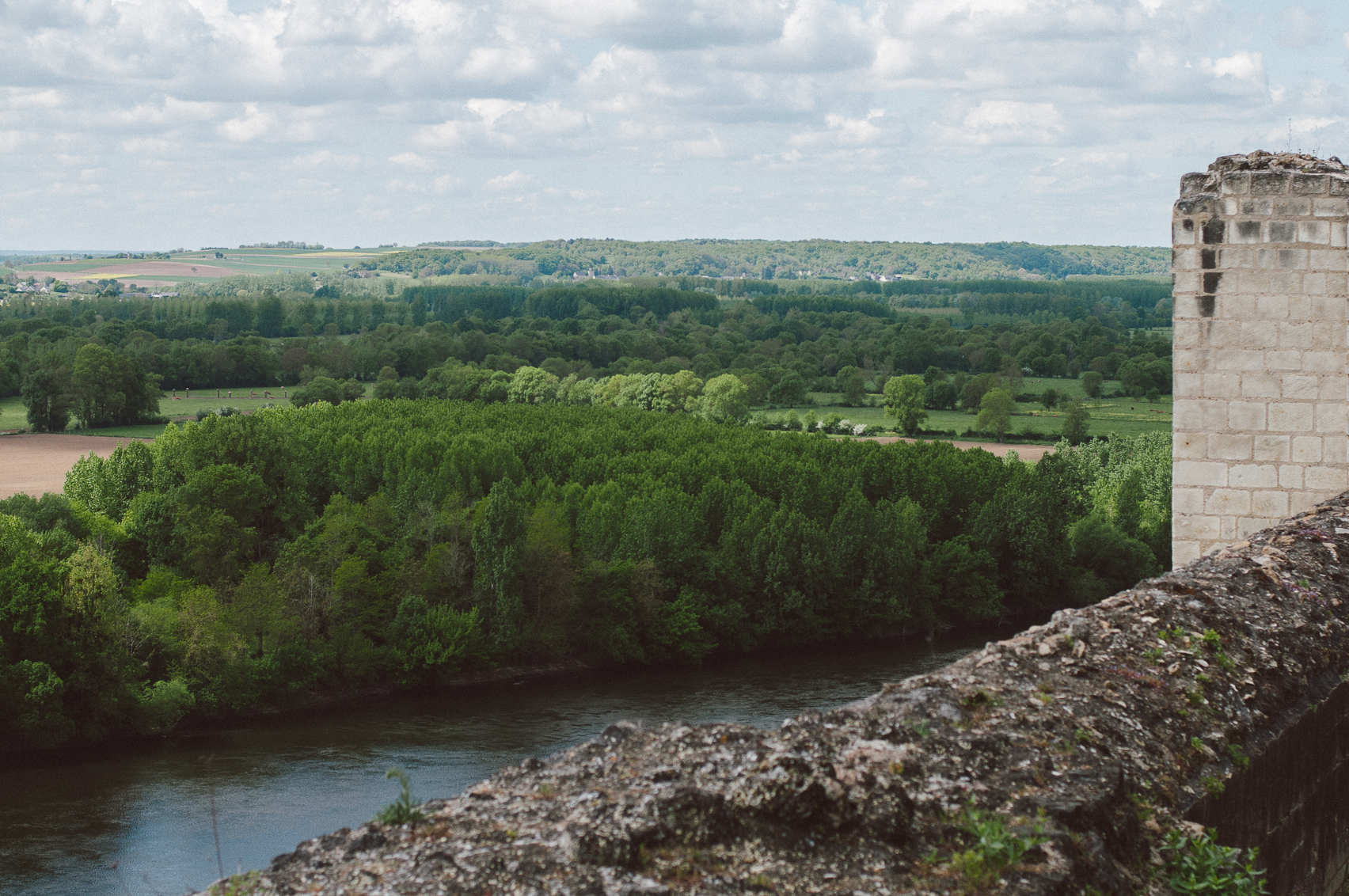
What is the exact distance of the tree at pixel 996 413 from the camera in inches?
4993

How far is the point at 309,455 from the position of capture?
8275 centimetres

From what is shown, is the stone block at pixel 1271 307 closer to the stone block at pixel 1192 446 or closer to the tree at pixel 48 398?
the stone block at pixel 1192 446

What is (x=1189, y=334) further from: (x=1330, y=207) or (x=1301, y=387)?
(x=1330, y=207)

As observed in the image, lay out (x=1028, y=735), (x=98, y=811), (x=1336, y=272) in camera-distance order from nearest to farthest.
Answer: (x=1028, y=735) → (x=1336, y=272) → (x=98, y=811)

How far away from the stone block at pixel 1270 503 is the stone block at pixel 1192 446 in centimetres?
65

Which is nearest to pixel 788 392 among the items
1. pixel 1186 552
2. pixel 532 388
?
pixel 532 388

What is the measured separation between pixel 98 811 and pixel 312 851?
131ft

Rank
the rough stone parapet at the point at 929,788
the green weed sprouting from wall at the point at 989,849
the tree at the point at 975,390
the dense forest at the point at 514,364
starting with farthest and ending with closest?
the tree at the point at 975,390
the dense forest at the point at 514,364
the green weed sprouting from wall at the point at 989,849
the rough stone parapet at the point at 929,788

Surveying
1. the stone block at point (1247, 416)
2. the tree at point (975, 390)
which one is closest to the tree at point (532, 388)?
the tree at point (975, 390)

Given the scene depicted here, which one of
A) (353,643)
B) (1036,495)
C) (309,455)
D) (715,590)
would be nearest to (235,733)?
(353,643)

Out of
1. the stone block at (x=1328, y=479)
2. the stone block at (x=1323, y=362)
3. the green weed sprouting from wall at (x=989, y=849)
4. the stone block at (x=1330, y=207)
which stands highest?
the stone block at (x=1330, y=207)

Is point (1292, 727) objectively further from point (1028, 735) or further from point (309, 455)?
point (309, 455)

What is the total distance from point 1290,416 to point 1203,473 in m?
0.99

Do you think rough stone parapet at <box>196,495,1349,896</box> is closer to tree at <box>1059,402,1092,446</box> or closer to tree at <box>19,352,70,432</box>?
tree at <box>1059,402,1092,446</box>
